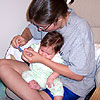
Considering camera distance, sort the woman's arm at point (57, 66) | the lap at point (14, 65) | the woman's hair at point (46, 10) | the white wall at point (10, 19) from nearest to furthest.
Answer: the woman's hair at point (46, 10) < the woman's arm at point (57, 66) < the lap at point (14, 65) < the white wall at point (10, 19)

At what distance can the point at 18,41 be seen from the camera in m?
1.15

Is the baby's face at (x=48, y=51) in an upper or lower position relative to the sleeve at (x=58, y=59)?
upper

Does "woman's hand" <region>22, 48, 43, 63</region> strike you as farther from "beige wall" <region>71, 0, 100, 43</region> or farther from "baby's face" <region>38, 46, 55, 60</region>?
"beige wall" <region>71, 0, 100, 43</region>

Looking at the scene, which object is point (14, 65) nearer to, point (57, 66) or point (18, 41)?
point (18, 41)

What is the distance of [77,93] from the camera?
102 centimetres

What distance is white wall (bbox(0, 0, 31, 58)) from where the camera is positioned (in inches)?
50.6

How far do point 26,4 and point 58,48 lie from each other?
608 millimetres

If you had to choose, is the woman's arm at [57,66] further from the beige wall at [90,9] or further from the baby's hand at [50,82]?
the beige wall at [90,9]

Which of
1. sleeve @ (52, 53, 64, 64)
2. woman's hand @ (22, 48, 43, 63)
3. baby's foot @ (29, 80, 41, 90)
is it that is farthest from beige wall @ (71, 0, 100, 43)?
baby's foot @ (29, 80, 41, 90)

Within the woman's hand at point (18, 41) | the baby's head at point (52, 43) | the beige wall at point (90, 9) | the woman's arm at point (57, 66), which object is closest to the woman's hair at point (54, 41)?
the baby's head at point (52, 43)

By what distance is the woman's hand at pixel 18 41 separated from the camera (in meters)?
1.13

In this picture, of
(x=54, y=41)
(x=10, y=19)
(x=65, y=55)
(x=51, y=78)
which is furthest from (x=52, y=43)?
(x=10, y=19)

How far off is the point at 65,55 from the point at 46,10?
35 centimetres

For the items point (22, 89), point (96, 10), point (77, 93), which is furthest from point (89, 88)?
point (96, 10)
